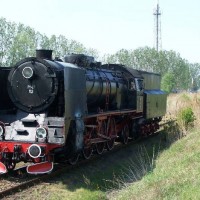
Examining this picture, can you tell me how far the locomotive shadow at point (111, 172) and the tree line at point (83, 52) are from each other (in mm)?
35452

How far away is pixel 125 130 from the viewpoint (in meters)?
15.4

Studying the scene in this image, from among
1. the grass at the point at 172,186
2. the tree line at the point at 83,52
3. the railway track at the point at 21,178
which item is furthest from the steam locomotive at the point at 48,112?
the tree line at the point at 83,52

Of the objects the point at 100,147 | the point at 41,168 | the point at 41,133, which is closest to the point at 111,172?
the point at 100,147

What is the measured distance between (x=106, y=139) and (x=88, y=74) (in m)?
2.44

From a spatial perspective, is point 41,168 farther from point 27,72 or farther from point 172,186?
point 172,186

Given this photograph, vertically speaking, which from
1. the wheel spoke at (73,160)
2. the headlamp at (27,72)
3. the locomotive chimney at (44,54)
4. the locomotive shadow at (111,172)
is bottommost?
the locomotive shadow at (111,172)

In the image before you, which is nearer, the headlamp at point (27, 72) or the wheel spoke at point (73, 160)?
the headlamp at point (27, 72)

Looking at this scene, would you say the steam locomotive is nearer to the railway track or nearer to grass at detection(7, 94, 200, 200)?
the railway track

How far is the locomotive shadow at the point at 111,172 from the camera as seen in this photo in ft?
30.4

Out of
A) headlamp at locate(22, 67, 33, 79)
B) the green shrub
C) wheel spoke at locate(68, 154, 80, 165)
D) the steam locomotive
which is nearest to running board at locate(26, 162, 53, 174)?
the steam locomotive

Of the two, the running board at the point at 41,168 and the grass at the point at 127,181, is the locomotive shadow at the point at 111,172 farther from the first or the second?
the running board at the point at 41,168

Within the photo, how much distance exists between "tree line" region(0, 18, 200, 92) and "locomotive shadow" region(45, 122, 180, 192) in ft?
116

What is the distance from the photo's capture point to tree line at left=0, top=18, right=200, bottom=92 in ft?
161

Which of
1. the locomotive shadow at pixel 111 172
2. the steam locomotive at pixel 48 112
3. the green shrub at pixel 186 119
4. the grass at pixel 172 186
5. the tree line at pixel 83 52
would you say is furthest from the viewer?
the tree line at pixel 83 52
